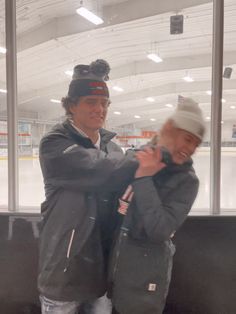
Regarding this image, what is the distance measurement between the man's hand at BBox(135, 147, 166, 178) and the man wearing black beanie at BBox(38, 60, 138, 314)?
0.27 ft

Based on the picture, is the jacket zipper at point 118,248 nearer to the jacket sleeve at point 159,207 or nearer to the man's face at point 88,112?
the jacket sleeve at point 159,207

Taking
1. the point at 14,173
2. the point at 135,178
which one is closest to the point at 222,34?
the point at 135,178

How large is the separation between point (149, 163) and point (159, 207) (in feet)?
0.42

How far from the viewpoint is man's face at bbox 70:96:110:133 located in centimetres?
108

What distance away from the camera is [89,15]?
317cm

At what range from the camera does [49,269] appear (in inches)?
41.0

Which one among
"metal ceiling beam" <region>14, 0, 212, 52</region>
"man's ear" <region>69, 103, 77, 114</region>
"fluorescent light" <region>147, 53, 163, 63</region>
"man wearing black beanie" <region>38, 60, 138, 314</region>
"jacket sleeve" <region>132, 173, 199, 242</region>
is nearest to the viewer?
"jacket sleeve" <region>132, 173, 199, 242</region>

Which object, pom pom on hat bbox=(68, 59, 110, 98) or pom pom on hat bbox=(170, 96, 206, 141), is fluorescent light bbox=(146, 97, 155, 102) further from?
→ pom pom on hat bbox=(170, 96, 206, 141)

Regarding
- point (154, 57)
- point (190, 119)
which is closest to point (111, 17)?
point (154, 57)

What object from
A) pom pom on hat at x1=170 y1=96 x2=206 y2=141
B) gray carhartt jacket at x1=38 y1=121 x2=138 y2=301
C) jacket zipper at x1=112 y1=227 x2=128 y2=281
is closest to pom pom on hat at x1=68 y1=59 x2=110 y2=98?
gray carhartt jacket at x1=38 y1=121 x2=138 y2=301

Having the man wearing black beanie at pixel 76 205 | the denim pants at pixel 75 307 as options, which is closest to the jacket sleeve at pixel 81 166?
the man wearing black beanie at pixel 76 205

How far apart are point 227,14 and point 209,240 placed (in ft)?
4.95

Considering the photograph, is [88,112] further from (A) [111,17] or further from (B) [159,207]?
(A) [111,17]

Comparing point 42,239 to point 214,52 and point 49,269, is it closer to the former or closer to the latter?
point 49,269
